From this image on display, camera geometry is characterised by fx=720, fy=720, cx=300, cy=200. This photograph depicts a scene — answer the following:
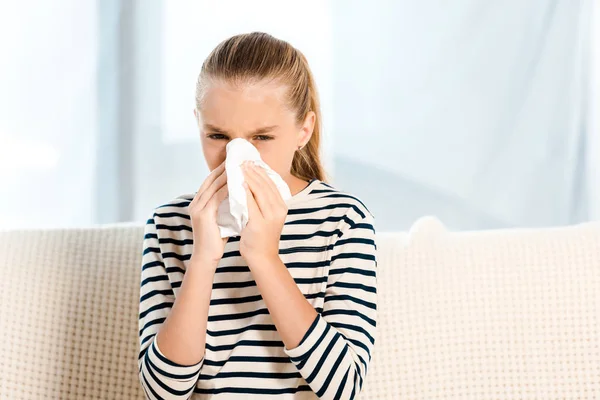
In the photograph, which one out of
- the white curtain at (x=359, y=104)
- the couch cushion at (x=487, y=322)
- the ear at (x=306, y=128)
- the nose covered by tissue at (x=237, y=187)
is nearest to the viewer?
the nose covered by tissue at (x=237, y=187)

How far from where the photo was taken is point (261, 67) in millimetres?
1035

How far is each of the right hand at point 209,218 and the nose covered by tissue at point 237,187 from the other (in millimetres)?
11

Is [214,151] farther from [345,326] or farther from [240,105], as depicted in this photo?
[345,326]

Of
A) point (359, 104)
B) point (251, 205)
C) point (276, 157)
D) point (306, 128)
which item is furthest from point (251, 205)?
point (359, 104)

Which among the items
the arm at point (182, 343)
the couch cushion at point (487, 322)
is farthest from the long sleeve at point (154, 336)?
the couch cushion at point (487, 322)

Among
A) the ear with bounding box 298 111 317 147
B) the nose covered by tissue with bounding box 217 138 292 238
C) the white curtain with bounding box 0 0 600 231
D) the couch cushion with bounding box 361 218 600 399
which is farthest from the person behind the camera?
the white curtain with bounding box 0 0 600 231

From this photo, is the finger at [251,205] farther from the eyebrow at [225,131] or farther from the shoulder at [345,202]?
the shoulder at [345,202]

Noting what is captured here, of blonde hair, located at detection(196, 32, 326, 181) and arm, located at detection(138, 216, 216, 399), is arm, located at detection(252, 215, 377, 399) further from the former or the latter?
blonde hair, located at detection(196, 32, 326, 181)

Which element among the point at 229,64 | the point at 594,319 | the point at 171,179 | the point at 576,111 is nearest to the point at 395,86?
the point at 576,111

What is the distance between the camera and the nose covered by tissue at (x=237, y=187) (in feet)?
3.08

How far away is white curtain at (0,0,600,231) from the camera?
72.5 inches

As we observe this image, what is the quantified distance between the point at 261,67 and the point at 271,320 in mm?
370

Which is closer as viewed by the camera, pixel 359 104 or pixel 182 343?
pixel 182 343

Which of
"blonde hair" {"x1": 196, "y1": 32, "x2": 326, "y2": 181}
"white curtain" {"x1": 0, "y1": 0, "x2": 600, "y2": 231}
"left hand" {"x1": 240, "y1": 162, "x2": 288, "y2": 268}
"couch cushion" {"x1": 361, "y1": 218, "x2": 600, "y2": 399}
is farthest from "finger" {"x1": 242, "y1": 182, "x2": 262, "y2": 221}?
"white curtain" {"x1": 0, "y1": 0, "x2": 600, "y2": 231}
